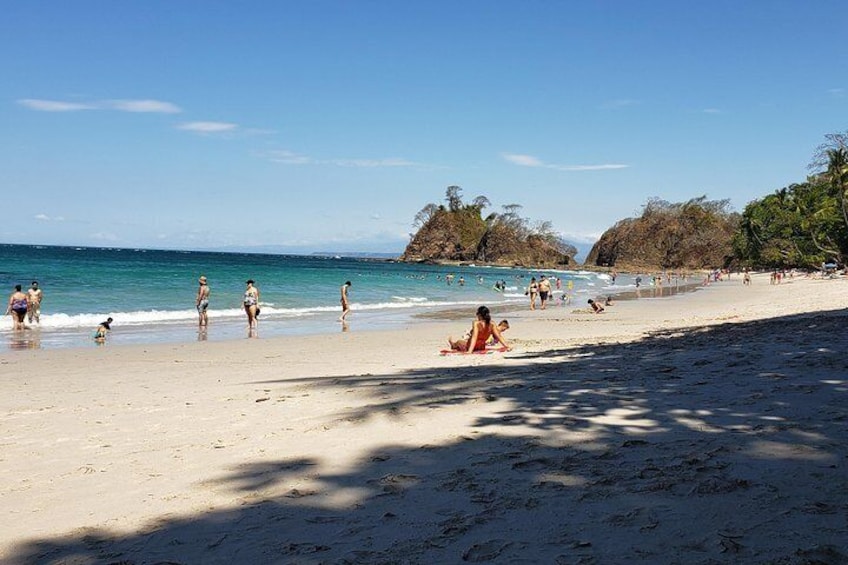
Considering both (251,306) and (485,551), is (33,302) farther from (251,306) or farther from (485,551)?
(485,551)

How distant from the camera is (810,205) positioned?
258 ft

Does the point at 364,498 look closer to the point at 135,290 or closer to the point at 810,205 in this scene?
the point at 135,290

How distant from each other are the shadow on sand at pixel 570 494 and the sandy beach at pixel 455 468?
0.02 metres

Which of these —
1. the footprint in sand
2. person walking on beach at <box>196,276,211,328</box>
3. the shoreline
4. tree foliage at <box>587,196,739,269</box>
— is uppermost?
tree foliage at <box>587,196,739,269</box>

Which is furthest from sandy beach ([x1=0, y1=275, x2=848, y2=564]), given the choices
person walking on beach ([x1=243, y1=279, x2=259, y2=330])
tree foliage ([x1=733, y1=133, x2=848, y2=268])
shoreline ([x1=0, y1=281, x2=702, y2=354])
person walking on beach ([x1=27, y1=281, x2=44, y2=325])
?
tree foliage ([x1=733, y1=133, x2=848, y2=268])

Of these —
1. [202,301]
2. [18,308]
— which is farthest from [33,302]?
[202,301]

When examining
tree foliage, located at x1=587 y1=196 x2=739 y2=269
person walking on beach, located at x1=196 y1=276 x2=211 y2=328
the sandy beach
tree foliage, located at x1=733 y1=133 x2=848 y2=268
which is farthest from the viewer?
tree foliage, located at x1=587 y1=196 x2=739 y2=269

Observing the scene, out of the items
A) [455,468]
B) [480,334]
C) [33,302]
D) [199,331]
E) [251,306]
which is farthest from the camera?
[33,302]

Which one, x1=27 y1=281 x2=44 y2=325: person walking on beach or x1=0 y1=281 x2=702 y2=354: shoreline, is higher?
x1=27 y1=281 x2=44 y2=325: person walking on beach

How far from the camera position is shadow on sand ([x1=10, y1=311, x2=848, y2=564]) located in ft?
10.3

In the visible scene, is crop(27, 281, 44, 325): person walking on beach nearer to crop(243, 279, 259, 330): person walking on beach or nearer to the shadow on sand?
crop(243, 279, 259, 330): person walking on beach

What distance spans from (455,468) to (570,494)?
872 millimetres

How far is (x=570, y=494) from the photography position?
12.5ft

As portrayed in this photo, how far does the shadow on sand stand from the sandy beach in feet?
0.05
